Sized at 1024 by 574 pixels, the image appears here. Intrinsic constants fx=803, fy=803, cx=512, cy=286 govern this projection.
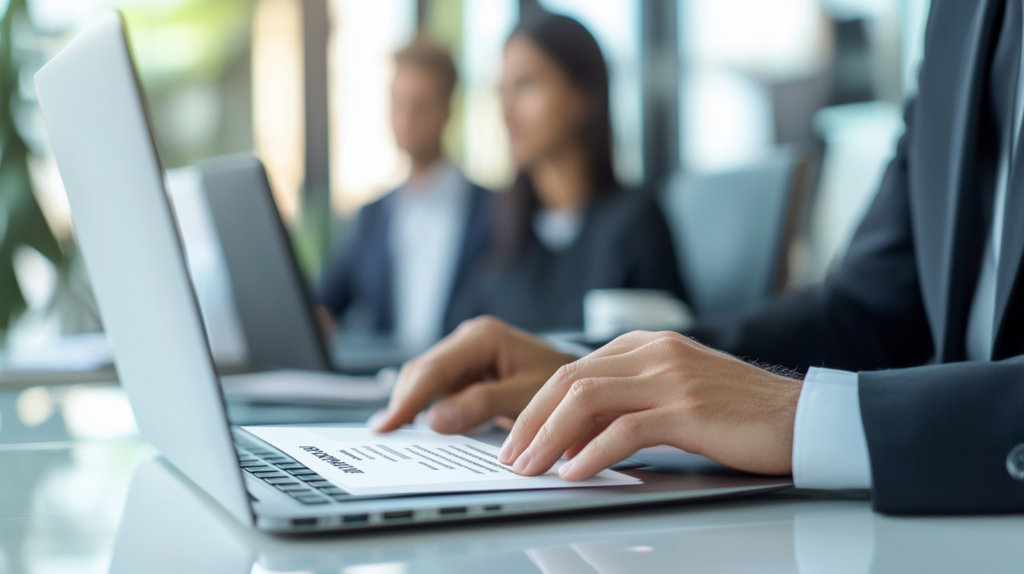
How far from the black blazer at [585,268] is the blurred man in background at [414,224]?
53 centimetres

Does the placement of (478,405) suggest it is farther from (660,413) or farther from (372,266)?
(372,266)

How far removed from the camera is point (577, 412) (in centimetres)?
46

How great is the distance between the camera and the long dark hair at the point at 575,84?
2.04 metres

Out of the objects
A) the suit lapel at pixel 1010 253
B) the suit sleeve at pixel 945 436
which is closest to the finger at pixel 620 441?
the suit sleeve at pixel 945 436

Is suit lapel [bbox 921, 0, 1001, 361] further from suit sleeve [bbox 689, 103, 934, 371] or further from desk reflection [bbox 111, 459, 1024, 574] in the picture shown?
desk reflection [bbox 111, 459, 1024, 574]

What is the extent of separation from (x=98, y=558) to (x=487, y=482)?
0.19 metres

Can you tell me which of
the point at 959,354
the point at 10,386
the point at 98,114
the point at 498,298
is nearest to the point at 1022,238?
the point at 959,354

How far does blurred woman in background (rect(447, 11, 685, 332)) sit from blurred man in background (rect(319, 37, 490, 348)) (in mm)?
489

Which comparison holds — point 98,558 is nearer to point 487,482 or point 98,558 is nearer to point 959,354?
point 487,482

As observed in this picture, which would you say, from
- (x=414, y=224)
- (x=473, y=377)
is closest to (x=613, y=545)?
(x=473, y=377)

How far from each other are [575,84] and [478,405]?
1.57m

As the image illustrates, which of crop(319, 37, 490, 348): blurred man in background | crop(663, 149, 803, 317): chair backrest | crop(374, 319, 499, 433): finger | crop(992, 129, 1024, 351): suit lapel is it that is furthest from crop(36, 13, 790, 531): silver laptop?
crop(319, 37, 490, 348): blurred man in background

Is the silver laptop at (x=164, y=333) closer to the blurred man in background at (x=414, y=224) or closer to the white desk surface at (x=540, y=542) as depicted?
the white desk surface at (x=540, y=542)

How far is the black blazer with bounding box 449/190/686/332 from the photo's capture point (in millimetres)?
1951
